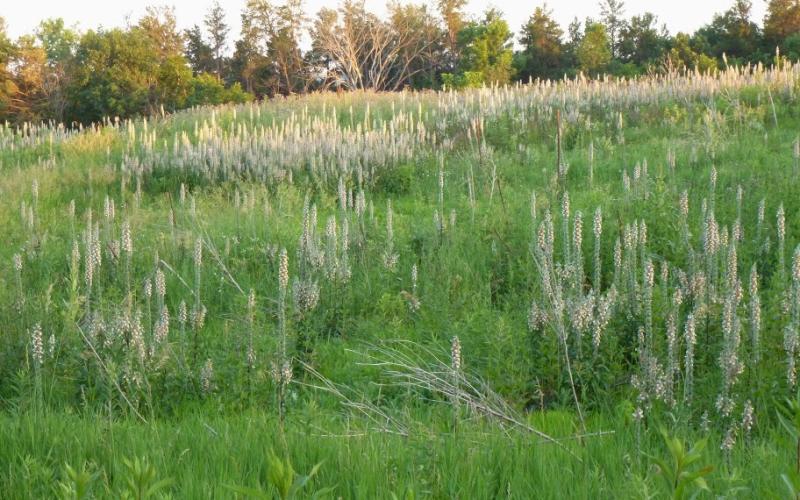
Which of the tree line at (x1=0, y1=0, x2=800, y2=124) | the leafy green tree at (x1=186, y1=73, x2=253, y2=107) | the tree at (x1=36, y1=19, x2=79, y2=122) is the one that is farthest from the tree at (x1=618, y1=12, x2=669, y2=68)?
the tree at (x1=36, y1=19, x2=79, y2=122)

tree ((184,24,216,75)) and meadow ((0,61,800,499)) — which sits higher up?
tree ((184,24,216,75))

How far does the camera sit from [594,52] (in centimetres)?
5022

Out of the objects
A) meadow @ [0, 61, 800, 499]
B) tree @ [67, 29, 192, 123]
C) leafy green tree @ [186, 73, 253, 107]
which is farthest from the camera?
tree @ [67, 29, 192, 123]

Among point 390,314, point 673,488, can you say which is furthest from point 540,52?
point 673,488

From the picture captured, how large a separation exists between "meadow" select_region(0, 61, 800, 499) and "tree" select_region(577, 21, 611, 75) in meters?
40.7

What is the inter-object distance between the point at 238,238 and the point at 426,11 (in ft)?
195

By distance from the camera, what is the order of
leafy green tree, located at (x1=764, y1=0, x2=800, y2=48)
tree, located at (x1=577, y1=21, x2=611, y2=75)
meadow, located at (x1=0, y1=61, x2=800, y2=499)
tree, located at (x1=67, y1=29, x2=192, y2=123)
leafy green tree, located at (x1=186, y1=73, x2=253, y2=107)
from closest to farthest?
meadow, located at (x1=0, y1=61, x2=800, y2=499), leafy green tree, located at (x1=764, y1=0, x2=800, y2=48), tree, located at (x1=577, y1=21, x2=611, y2=75), leafy green tree, located at (x1=186, y1=73, x2=253, y2=107), tree, located at (x1=67, y1=29, x2=192, y2=123)

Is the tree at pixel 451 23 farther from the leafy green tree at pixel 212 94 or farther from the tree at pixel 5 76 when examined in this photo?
the tree at pixel 5 76

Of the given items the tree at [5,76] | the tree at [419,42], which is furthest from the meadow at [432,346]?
the tree at [419,42]

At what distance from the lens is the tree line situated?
4828 cm

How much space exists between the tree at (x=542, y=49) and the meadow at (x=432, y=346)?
47.8 m

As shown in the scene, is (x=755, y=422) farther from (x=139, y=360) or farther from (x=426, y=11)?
(x=426, y=11)

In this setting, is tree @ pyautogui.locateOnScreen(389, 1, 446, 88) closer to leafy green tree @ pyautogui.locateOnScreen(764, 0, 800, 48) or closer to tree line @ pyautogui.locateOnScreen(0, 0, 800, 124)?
tree line @ pyautogui.locateOnScreen(0, 0, 800, 124)

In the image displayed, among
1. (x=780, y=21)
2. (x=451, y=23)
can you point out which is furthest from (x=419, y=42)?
(x=780, y=21)
